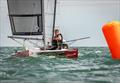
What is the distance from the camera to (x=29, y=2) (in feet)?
70.9

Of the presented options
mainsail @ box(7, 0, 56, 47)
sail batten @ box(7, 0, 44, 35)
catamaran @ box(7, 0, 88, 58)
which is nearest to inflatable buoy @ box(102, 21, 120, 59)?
catamaran @ box(7, 0, 88, 58)

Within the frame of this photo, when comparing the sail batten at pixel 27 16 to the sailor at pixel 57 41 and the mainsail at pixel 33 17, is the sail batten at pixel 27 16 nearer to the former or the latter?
the mainsail at pixel 33 17

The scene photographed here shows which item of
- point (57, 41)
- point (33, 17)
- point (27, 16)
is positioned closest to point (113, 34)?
point (57, 41)

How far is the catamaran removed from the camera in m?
21.6

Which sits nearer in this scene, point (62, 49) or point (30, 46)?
point (62, 49)

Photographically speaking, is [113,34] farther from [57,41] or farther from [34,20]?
[34,20]

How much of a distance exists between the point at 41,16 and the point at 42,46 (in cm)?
169

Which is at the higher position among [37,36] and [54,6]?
[54,6]

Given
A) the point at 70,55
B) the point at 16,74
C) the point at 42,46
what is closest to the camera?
the point at 16,74

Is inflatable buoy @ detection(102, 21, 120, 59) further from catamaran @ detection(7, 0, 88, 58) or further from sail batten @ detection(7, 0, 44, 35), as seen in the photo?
sail batten @ detection(7, 0, 44, 35)

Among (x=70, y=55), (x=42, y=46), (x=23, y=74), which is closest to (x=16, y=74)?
(x=23, y=74)

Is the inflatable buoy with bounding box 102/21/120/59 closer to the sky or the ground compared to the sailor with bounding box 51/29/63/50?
closer to the sky

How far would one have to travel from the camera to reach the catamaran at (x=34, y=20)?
21.6 meters

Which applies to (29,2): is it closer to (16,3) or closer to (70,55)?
(16,3)
